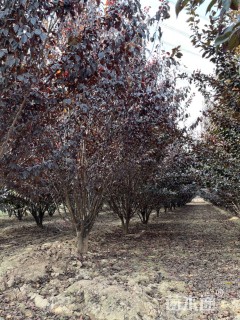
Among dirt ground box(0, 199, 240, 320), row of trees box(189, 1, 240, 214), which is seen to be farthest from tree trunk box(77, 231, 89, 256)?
row of trees box(189, 1, 240, 214)

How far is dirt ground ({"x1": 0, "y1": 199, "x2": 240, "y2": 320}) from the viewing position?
2.97m

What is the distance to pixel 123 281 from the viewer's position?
374 cm

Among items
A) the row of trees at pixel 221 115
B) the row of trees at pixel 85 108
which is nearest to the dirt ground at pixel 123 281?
the row of trees at pixel 85 108

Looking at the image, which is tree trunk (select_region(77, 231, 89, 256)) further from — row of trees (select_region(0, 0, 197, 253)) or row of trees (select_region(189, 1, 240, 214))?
row of trees (select_region(189, 1, 240, 214))

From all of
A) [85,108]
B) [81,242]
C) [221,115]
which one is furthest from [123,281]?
[221,115]

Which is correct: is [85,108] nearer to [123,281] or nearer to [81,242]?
[123,281]

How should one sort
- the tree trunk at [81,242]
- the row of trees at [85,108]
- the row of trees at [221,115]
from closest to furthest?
the row of trees at [85,108]
the row of trees at [221,115]
the tree trunk at [81,242]

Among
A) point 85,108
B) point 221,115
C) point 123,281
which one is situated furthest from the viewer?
point 221,115

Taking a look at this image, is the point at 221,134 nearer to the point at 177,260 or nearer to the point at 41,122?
the point at 177,260

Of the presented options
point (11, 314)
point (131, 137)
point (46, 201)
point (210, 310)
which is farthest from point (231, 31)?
point (46, 201)

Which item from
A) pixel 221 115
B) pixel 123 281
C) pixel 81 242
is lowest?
pixel 123 281

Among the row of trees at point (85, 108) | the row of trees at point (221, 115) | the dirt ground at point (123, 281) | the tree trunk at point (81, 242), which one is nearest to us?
the row of trees at point (85, 108)

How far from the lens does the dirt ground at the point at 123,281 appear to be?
2971mm

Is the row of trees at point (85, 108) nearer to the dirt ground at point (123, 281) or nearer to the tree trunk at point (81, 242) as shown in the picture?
the tree trunk at point (81, 242)
